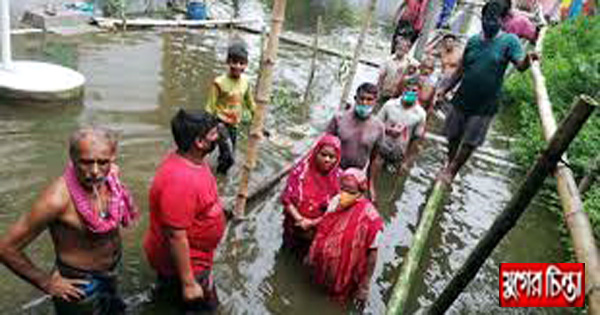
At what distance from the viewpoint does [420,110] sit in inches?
247

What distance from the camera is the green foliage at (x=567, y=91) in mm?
7668

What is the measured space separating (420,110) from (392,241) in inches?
68.3

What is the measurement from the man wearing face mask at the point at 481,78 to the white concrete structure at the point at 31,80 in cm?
504

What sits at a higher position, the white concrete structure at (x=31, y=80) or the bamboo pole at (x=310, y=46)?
the bamboo pole at (x=310, y=46)

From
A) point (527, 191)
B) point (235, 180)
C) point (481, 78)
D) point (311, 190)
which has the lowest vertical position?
point (235, 180)

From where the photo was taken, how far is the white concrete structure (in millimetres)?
6660

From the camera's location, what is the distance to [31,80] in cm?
695

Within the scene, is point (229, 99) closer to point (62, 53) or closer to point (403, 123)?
point (403, 123)

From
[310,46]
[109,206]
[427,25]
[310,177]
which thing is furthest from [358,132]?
[310,46]

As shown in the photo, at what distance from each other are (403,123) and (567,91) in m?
5.06

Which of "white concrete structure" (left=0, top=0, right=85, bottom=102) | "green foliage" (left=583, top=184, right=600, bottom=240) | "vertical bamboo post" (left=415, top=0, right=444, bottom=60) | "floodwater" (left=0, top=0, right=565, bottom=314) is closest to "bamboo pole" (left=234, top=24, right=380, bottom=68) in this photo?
"floodwater" (left=0, top=0, right=565, bottom=314)

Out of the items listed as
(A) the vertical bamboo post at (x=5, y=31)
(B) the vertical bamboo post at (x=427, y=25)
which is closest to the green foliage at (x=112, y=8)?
(A) the vertical bamboo post at (x=5, y=31)

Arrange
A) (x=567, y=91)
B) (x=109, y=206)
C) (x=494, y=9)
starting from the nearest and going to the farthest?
(x=109, y=206) < (x=494, y=9) < (x=567, y=91)

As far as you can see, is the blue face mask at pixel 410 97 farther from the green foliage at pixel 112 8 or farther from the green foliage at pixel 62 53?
the green foliage at pixel 112 8
